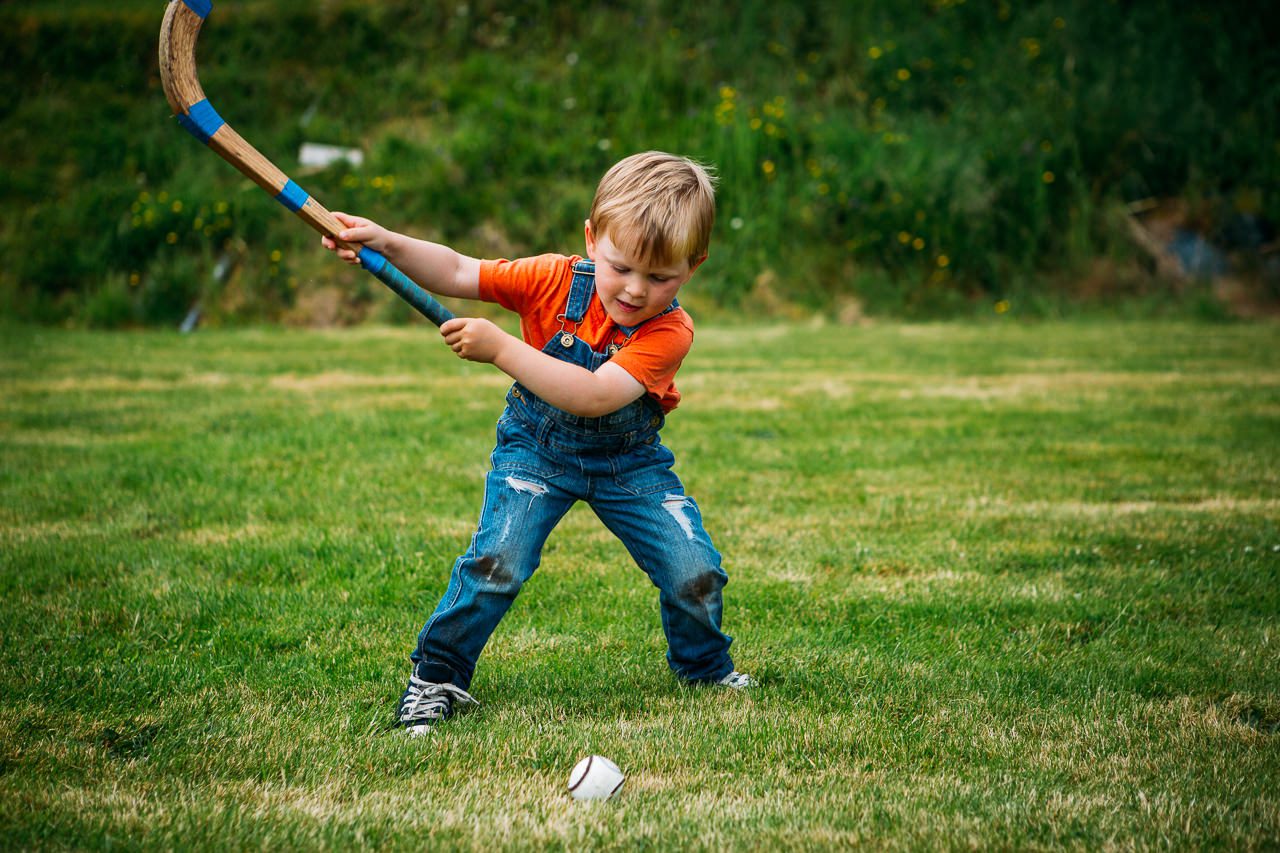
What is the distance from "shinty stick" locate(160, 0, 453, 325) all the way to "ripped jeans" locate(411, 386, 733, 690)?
15.3 inches

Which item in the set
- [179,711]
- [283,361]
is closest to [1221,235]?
[283,361]

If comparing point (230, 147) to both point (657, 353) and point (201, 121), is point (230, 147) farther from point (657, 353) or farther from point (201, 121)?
point (657, 353)

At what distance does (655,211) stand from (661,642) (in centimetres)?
131

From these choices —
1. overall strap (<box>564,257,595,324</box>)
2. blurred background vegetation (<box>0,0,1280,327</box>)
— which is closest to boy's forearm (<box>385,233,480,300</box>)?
overall strap (<box>564,257,595,324</box>)

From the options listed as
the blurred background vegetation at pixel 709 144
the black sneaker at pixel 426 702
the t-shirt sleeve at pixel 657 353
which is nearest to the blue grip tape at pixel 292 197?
the t-shirt sleeve at pixel 657 353

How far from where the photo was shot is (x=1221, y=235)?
13266 mm

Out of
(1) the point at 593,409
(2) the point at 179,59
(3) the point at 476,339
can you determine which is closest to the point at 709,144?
(2) the point at 179,59

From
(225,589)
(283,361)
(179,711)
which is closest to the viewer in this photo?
(179,711)

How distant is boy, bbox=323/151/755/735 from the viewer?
2801 millimetres

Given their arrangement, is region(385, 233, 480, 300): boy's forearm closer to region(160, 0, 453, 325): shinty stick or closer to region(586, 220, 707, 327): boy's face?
region(160, 0, 453, 325): shinty stick

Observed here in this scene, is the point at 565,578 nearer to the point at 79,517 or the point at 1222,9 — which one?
the point at 79,517

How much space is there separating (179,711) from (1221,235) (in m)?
13.0

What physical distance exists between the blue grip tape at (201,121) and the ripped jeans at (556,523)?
93 centimetres

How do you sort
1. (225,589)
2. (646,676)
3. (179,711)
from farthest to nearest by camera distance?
(225,589), (646,676), (179,711)
